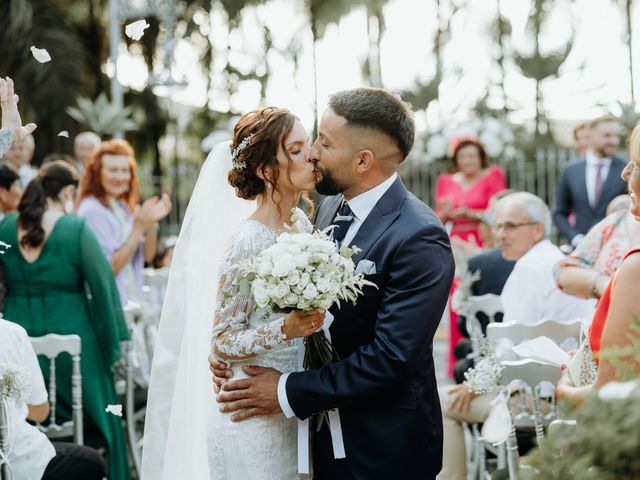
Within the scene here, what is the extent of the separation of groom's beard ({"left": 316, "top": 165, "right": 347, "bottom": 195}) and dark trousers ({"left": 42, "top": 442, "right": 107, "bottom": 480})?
1724 millimetres

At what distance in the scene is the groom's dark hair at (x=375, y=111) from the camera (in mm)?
3221

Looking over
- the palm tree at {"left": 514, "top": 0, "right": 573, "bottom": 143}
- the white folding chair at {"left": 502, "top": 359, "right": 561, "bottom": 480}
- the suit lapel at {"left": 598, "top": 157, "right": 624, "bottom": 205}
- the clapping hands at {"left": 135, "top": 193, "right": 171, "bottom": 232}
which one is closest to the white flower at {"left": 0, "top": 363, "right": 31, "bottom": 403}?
the white folding chair at {"left": 502, "top": 359, "right": 561, "bottom": 480}

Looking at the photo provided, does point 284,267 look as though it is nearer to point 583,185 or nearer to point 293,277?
point 293,277

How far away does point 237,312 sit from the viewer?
10.5 feet

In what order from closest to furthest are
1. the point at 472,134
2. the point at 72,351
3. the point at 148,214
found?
1. the point at 72,351
2. the point at 148,214
3. the point at 472,134

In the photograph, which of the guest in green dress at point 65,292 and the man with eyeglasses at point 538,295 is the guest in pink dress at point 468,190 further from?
the guest in green dress at point 65,292

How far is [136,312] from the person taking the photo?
575cm

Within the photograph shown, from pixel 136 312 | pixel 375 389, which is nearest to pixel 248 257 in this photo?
pixel 375 389

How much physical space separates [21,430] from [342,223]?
1.58 meters

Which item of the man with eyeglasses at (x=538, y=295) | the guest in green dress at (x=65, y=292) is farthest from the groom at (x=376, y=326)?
the guest in green dress at (x=65, y=292)

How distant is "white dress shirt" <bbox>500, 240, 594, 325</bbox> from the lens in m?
5.13

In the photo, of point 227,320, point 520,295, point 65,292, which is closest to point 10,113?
point 227,320

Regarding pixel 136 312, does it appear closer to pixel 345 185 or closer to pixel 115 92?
pixel 345 185

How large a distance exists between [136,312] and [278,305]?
→ 9.92 ft
